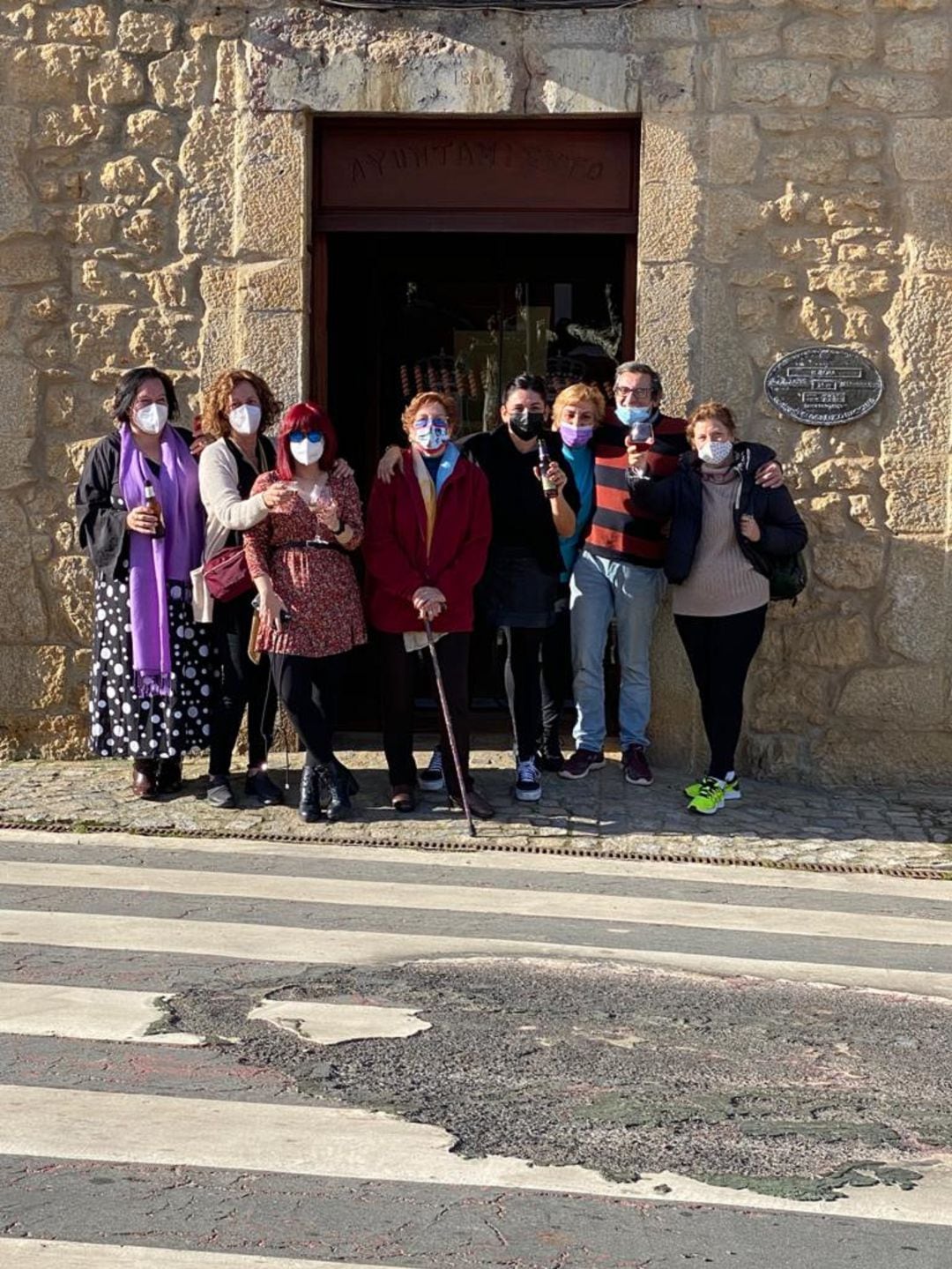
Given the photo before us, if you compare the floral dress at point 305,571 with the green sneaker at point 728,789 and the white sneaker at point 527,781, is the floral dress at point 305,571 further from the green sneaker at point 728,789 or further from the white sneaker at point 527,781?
the green sneaker at point 728,789

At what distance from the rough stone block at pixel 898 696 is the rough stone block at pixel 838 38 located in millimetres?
2807

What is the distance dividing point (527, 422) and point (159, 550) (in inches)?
66.0

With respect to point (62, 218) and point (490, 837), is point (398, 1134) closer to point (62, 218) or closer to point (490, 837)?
point (490, 837)

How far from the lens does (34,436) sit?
8.93 meters

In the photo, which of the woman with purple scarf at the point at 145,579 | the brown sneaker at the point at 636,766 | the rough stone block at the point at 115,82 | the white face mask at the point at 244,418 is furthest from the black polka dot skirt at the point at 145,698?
the rough stone block at the point at 115,82

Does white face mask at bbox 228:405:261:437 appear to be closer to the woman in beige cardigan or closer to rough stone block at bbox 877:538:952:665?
the woman in beige cardigan

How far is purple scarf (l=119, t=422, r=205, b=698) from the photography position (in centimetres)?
798

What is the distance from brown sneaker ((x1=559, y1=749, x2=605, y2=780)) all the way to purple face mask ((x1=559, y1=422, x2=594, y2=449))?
1408mm

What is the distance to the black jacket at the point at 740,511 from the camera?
8.00 m

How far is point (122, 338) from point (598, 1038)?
5005mm

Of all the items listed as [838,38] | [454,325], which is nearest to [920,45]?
[838,38]

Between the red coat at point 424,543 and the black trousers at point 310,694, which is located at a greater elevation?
the red coat at point 424,543

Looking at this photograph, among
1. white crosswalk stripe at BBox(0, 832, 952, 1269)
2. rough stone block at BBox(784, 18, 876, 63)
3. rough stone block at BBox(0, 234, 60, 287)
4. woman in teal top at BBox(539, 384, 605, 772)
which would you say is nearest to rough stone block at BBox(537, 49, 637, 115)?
rough stone block at BBox(784, 18, 876, 63)

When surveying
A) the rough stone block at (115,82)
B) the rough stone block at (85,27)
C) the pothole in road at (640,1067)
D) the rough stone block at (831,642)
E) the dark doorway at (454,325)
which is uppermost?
Answer: the rough stone block at (85,27)
